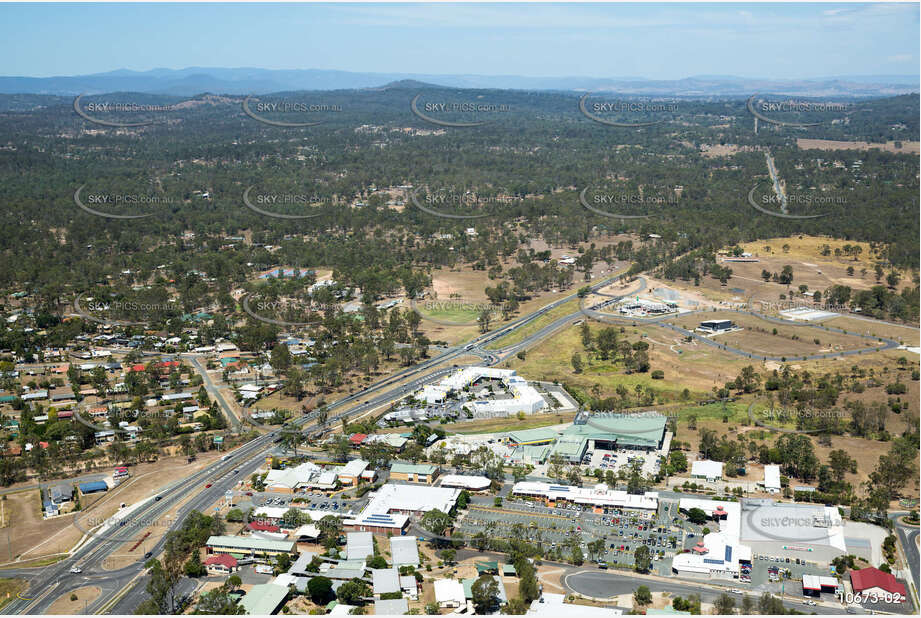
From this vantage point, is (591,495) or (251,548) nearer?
(251,548)

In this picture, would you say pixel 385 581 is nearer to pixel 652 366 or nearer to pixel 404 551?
pixel 404 551

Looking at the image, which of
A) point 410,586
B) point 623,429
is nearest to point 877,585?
point 410,586

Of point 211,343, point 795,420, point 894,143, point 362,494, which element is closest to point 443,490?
point 362,494

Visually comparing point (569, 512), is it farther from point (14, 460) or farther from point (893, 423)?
point (14, 460)

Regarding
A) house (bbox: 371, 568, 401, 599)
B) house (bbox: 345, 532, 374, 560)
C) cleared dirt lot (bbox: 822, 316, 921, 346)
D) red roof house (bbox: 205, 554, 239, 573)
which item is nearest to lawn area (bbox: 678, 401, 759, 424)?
cleared dirt lot (bbox: 822, 316, 921, 346)

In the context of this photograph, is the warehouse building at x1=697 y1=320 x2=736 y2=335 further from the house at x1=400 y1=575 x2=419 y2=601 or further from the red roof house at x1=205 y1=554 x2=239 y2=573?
the red roof house at x1=205 y1=554 x2=239 y2=573

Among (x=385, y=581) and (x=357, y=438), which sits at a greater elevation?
(x=385, y=581)

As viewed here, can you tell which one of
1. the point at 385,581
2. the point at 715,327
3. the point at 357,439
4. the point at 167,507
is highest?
the point at 715,327

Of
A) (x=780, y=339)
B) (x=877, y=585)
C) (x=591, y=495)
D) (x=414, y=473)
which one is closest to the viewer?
(x=877, y=585)

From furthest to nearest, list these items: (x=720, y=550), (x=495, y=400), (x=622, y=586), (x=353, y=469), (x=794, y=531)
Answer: (x=495, y=400) → (x=353, y=469) → (x=794, y=531) → (x=720, y=550) → (x=622, y=586)
